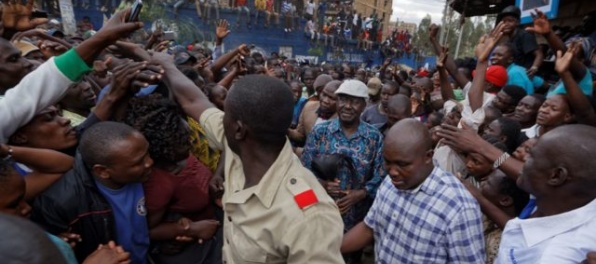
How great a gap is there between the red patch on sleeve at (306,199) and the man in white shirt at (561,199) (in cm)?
82

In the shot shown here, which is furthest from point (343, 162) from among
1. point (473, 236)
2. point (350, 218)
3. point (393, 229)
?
point (473, 236)

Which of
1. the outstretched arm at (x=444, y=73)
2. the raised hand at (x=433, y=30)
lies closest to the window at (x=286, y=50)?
the raised hand at (x=433, y=30)

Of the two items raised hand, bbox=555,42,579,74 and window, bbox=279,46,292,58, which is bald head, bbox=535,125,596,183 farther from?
window, bbox=279,46,292,58

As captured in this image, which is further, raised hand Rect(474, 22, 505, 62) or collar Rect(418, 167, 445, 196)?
raised hand Rect(474, 22, 505, 62)

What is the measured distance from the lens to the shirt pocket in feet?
4.75

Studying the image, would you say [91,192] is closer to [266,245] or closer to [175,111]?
[175,111]

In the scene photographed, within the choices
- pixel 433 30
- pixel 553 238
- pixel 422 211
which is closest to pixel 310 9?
pixel 433 30

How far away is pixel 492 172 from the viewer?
2338 millimetres

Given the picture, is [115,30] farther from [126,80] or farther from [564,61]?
[564,61]

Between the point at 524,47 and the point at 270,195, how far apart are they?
655cm

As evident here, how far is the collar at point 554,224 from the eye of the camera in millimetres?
1439

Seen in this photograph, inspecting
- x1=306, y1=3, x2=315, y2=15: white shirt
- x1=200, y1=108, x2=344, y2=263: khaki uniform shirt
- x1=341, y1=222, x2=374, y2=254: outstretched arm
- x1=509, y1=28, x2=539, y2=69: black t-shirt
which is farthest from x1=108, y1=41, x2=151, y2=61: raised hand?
x1=306, y1=3, x2=315, y2=15: white shirt

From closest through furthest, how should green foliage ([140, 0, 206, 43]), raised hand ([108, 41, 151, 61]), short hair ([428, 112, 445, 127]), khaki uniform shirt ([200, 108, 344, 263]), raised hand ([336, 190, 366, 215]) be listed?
1. khaki uniform shirt ([200, 108, 344, 263])
2. raised hand ([108, 41, 151, 61])
3. raised hand ([336, 190, 366, 215])
4. short hair ([428, 112, 445, 127])
5. green foliage ([140, 0, 206, 43])

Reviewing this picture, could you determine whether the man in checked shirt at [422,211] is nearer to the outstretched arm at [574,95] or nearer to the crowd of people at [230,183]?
the crowd of people at [230,183]
